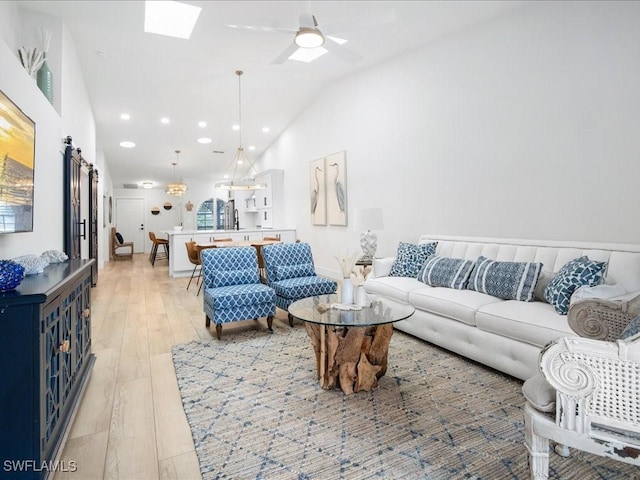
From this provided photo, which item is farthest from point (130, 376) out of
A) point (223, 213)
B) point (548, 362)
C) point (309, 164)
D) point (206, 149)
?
point (223, 213)

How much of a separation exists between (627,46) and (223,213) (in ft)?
38.1

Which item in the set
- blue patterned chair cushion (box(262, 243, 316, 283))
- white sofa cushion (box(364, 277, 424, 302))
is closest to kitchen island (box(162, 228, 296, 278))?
blue patterned chair cushion (box(262, 243, 316, 283))

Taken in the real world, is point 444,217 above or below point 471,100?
below

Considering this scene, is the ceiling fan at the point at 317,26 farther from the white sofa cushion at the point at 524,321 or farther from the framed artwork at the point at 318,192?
the framed artwork at the point at 318,192

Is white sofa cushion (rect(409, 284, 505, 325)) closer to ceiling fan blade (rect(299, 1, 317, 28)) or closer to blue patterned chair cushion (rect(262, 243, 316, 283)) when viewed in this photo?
blue patterned chair cushion (rect(262, 243, 316, 283))

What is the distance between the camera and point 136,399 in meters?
2.29

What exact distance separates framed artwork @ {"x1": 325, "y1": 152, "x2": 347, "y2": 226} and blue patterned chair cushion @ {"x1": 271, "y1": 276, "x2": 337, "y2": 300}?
7.64 feet

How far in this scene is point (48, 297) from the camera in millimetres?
1496

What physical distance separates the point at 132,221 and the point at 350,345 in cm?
1221

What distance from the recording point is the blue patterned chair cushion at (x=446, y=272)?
10.8 ft

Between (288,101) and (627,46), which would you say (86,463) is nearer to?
(627,46)

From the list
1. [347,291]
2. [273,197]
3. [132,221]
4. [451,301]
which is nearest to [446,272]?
[451,301]

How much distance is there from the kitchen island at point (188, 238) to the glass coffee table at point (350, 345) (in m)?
5.50

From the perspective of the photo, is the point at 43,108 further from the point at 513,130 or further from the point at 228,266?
the point at 513,130
